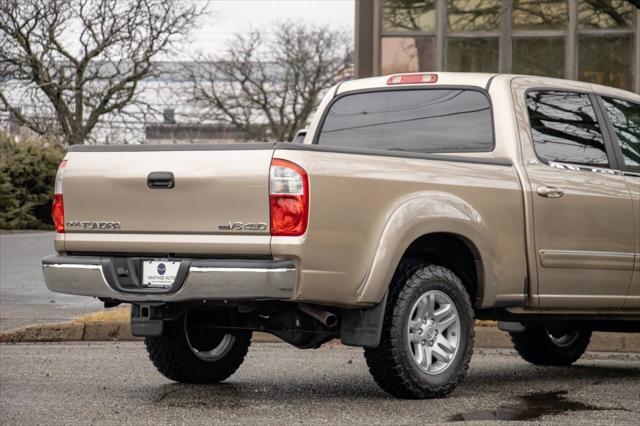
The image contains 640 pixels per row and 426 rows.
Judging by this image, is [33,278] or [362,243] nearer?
[362,243]

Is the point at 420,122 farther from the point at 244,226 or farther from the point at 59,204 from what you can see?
the point at 59,204

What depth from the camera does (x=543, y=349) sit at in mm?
9820

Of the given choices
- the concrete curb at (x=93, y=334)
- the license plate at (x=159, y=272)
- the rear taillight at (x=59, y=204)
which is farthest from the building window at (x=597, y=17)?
the license plate at (x=159, y=272)

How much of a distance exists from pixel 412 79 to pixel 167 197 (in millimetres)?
2297

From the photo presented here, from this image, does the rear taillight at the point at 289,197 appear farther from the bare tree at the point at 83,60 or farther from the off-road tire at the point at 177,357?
the bare tree at the point at 83,60

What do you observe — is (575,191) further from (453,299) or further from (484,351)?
(484,351)

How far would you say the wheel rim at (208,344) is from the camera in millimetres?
8203

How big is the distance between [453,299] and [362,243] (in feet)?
2.79

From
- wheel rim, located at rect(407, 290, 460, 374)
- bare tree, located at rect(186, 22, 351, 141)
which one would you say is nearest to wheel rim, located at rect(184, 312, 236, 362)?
wheel rim, located at rect(407, 290, 460, 374)

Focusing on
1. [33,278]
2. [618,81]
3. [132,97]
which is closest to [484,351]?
[33,278]

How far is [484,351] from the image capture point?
35.2 ft

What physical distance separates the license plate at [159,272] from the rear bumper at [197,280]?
41 mm

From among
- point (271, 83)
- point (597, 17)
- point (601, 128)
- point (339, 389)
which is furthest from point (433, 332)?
point (271, 83)

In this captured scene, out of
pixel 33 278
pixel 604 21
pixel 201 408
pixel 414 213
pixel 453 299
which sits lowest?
pixel 33 278
